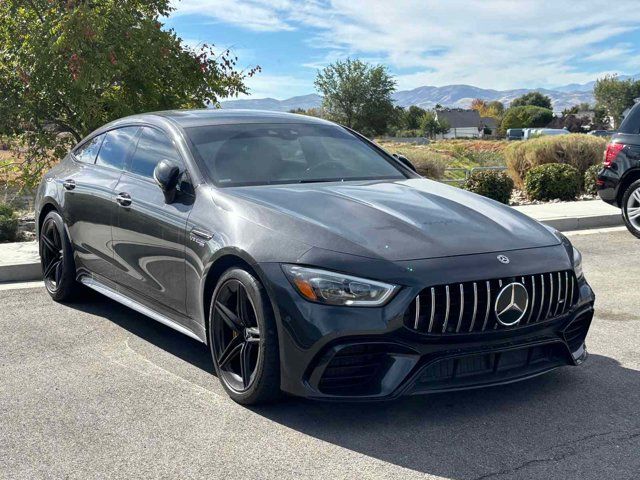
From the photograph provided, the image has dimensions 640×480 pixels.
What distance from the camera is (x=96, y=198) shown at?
5.77 metres

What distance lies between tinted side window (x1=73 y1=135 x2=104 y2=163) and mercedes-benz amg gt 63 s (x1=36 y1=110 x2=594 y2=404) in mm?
843

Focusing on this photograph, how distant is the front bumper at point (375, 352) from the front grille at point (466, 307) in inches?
1.3

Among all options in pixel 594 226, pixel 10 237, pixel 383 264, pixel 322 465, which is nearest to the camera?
pixel 322 465

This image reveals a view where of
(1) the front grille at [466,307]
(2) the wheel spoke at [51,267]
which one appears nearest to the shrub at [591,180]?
(2) the wheel spoke at [51,267]

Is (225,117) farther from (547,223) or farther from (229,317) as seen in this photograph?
(547,223)

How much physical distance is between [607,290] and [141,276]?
13.5ft

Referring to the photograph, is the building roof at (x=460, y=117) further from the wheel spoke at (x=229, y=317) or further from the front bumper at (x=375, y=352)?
the front bumper at (x=375, y=352)

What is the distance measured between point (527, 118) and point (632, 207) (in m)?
103

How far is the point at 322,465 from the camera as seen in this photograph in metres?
3.48

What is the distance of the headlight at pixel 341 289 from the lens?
3.65 m

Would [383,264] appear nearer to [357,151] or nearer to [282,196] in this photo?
[282,196]

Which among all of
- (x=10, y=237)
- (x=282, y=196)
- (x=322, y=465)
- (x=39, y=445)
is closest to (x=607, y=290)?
(x=282, y=196)

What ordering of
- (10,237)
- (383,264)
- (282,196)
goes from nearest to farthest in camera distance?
(383,264) < (282,196) < (10,237)

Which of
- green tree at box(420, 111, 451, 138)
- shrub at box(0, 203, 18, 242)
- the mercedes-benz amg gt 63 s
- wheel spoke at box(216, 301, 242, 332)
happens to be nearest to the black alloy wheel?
the mercedes-benz amg gt 63 s
